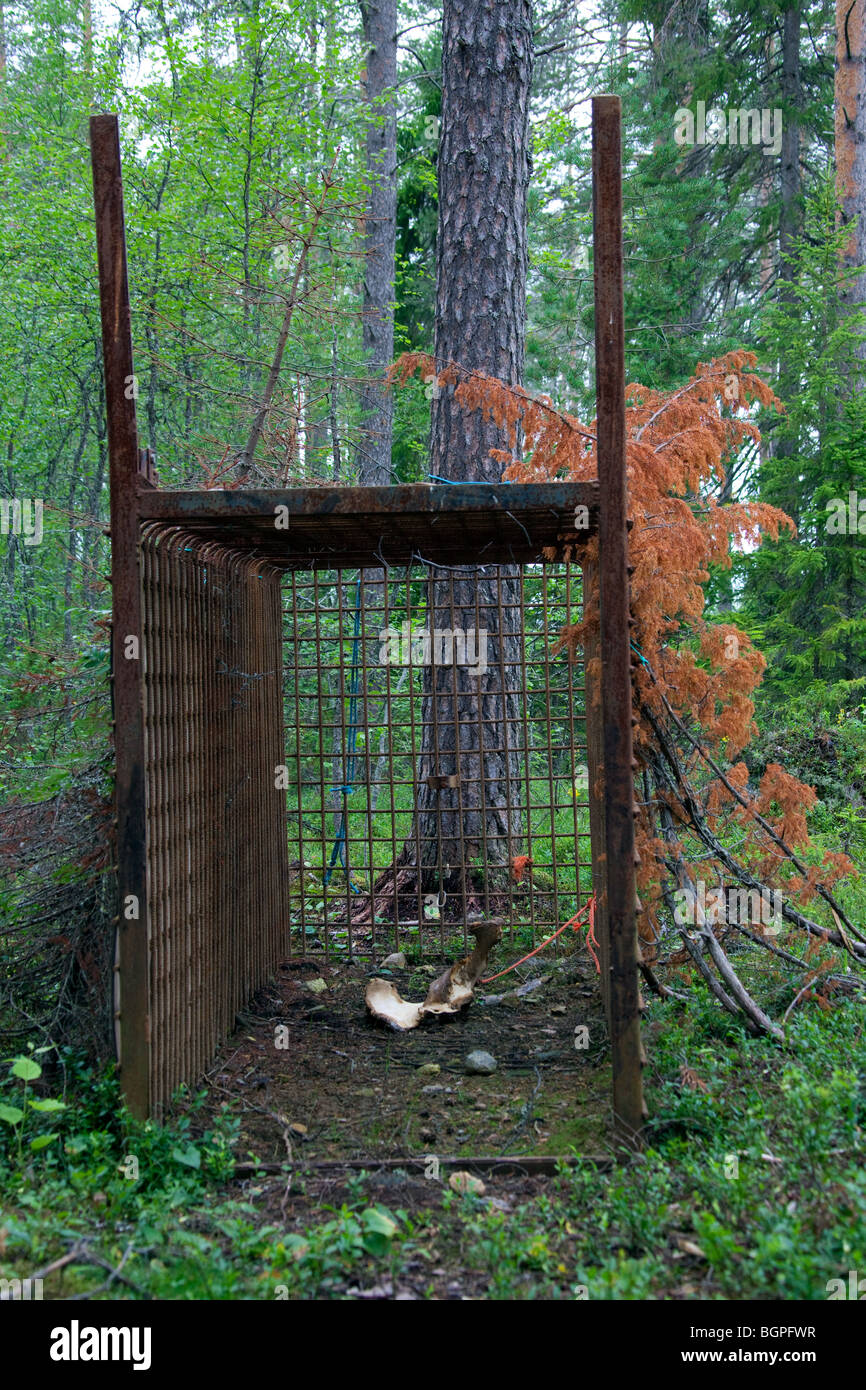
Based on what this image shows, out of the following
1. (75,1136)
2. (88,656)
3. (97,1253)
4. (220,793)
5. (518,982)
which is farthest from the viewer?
(518,982)

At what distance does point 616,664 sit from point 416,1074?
1974 millimetres

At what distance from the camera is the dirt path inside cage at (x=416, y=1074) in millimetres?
3428

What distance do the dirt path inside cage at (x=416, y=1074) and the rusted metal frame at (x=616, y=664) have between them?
0.34 metres

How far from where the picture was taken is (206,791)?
402cm

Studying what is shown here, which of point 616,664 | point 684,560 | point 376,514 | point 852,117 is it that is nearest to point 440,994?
point 616,664

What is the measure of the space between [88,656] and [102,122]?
2237mm

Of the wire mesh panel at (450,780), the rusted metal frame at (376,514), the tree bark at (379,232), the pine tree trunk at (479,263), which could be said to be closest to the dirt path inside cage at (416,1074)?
the wire mesh panel at (450,780)

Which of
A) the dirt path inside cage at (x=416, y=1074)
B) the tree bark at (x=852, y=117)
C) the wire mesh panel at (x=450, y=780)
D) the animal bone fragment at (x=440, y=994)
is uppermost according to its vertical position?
the tree bark at (x=852, y=117)

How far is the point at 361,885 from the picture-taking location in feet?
21.4

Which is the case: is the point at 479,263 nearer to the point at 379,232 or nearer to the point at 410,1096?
the point at 410,1096

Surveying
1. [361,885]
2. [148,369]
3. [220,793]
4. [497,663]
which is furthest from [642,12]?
[220,793]

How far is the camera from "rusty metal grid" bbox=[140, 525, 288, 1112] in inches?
137

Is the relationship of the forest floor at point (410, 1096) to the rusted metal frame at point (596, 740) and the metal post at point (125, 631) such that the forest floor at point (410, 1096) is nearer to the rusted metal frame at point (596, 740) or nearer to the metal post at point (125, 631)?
the rusted metal frame at point (596, 740)

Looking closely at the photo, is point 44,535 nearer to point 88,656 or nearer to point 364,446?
point 364,446
